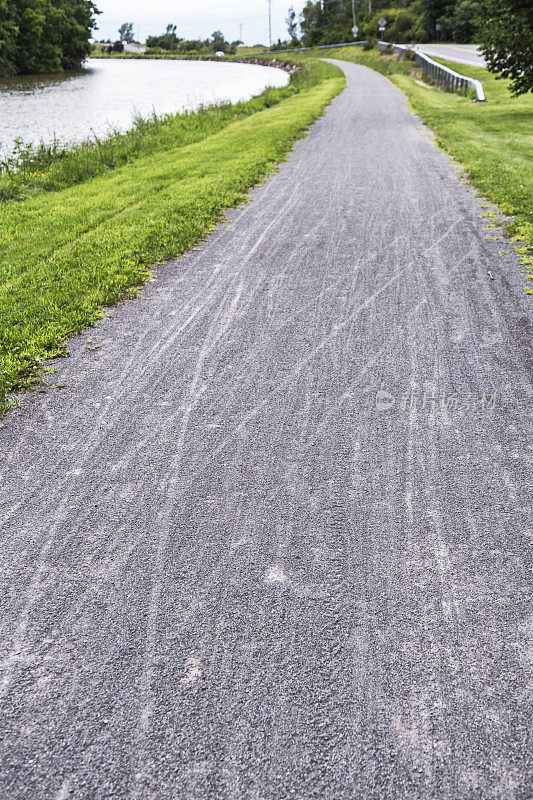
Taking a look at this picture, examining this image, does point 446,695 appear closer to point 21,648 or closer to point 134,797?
point 134,797

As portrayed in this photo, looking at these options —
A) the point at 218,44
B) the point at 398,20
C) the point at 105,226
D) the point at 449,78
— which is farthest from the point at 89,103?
the point at 218,44

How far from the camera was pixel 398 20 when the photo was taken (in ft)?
227

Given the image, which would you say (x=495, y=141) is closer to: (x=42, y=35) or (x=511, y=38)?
(x=511, y=38)

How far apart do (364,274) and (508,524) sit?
3997mm

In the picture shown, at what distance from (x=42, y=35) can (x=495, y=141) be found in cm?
4986

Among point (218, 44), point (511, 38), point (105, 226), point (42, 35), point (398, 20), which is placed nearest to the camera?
point (105, 226)

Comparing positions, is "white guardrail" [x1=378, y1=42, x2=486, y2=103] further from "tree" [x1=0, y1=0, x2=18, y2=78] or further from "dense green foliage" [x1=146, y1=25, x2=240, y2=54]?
"dense green foliage" [x1=146, y1=25, x2=240, y2=54]

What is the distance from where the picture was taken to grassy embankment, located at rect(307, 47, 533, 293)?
855 cm

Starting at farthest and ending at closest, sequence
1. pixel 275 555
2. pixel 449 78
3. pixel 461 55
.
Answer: pixel 461 55 → pixel 449 78 → pixel 275 555

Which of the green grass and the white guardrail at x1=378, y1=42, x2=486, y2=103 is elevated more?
the white guardrail at x1=378, y1=42, x2=486, y2=103

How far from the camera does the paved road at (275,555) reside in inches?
85.4

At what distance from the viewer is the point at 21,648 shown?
258cm

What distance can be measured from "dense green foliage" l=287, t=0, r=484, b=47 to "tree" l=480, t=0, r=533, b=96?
3.19 feet

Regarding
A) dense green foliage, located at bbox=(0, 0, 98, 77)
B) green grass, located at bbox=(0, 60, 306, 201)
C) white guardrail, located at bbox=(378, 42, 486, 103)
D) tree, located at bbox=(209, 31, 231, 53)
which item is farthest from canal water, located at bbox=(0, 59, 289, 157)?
tree, located at bbox=(209, 31, 231, 53)
